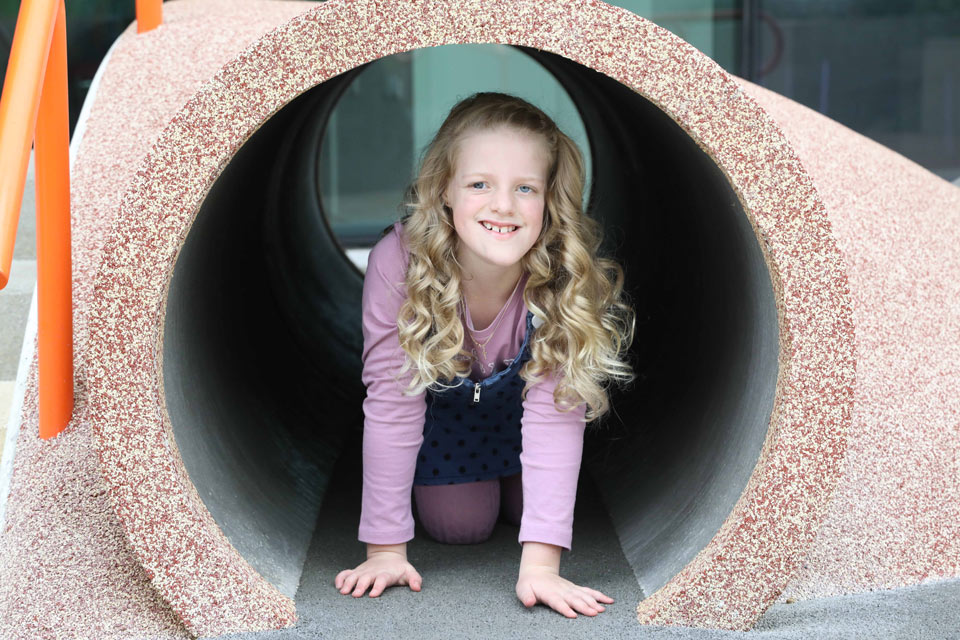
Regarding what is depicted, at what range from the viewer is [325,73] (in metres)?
2.12

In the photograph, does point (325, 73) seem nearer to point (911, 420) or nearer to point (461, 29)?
point (461, 29)

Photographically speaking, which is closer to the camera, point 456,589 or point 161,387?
point 161,387

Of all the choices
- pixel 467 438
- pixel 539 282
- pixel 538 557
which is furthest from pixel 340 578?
pixel 539 282

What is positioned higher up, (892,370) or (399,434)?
(892,370)

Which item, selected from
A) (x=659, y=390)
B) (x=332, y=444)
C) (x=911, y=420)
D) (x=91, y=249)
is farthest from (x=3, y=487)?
(x=911, y=420)

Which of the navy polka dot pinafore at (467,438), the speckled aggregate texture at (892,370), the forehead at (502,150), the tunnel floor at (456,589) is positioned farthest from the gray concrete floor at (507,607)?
the forehead at (502,150)

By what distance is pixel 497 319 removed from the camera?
2.79 m

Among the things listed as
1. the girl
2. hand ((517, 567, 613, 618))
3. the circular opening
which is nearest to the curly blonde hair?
the girl

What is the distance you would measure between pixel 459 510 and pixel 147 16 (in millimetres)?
2710

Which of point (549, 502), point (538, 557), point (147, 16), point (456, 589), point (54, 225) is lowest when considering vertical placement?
point (456, 589)

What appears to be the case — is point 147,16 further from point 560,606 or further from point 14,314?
point 560,606

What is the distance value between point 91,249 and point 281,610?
1.47 meters

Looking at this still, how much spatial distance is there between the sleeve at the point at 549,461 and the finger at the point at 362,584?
0.39 m

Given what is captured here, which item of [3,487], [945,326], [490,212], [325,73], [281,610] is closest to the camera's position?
[325,73]
